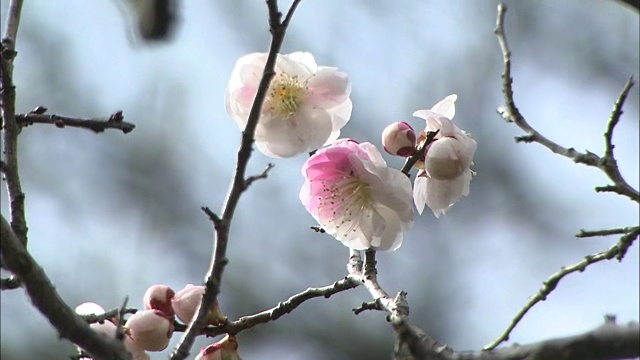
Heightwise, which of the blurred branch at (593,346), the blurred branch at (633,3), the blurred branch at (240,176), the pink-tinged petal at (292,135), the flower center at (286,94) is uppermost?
the flower center at (286,94)

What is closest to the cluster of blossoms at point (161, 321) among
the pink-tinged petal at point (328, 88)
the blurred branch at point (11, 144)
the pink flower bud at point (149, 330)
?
the pink flower bud at point (149, 330)

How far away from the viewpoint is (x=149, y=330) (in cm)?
82

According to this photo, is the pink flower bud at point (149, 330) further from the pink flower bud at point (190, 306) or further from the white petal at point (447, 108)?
the white petal at point (447, 108)

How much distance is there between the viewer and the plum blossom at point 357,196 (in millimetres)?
925

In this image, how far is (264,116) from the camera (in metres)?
0.94

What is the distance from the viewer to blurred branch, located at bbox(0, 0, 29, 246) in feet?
2.36

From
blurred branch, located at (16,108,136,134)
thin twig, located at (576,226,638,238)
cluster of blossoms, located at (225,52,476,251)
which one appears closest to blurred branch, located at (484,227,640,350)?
thin twig, located at (576,226,638,238)

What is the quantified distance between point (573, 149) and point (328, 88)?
30 cm

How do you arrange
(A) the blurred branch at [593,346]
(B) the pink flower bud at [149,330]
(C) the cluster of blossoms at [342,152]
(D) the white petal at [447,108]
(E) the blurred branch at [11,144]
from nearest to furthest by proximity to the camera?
(A) the blurred branch at [593,346] → (E) the blurred branch at [11,144] → (B) the pink flower bud at [149,330] → (C) the cluster of blossoms at [342,152] → (D) the white petal at [447,108]

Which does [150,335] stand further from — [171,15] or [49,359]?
[49,359]

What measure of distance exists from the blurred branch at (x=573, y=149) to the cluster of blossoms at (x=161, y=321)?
0.37m

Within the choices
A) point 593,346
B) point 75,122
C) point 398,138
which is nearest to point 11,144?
point 75,122

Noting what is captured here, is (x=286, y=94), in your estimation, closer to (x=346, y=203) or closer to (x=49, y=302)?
(x=346, y=203)

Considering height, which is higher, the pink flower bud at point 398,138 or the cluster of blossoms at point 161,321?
the pink flower bud at point 398,138
